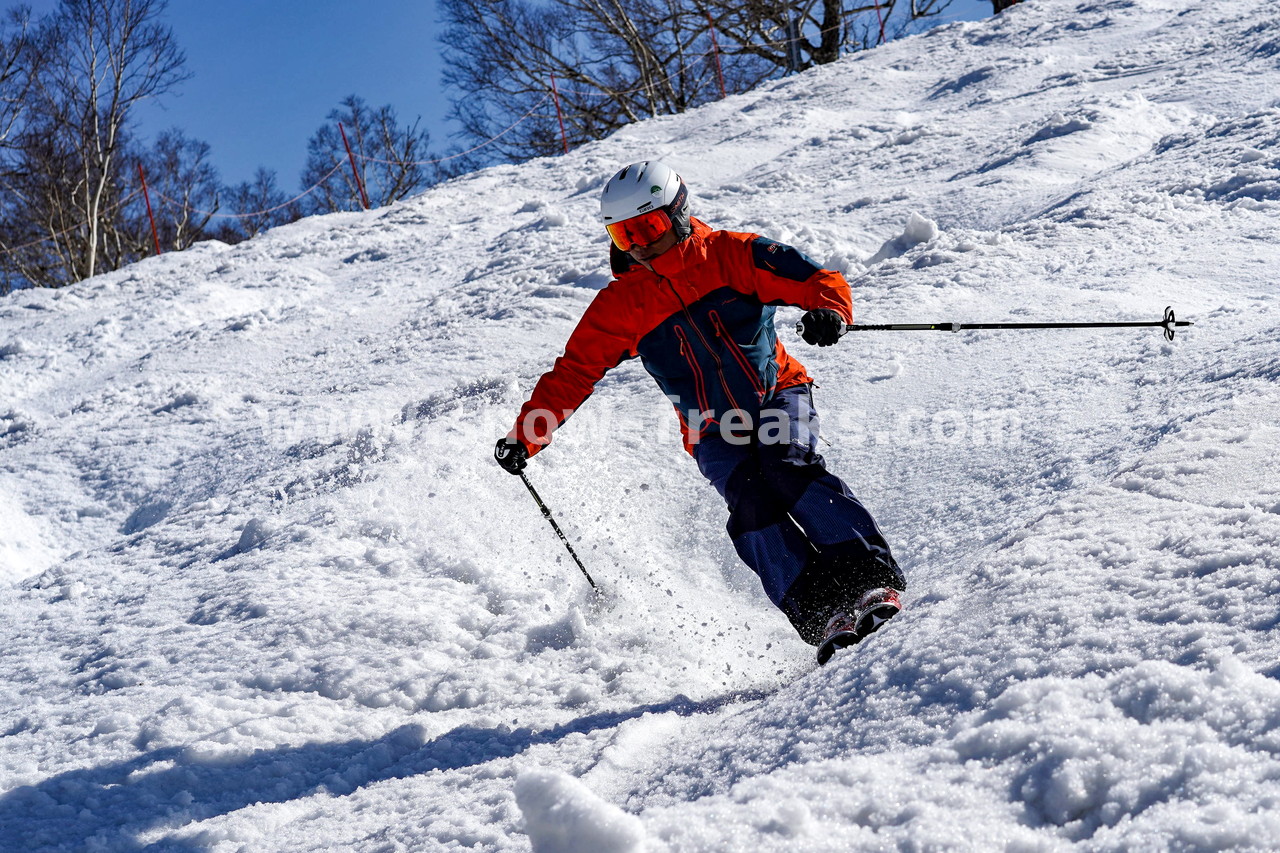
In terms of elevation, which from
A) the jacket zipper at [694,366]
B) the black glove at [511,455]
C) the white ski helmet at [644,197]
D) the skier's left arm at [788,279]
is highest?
the white ski helmet at [644,197]

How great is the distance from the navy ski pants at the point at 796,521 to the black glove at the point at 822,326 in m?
0.27

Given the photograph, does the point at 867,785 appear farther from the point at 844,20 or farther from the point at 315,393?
the point at 844,20

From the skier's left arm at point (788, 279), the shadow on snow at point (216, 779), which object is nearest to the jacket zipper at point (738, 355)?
the skier's left arm at point (788, 279)

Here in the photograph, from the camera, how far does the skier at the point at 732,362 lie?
2633mm

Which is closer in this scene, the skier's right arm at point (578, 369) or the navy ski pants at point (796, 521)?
the navy ski pants at point (796, 521)

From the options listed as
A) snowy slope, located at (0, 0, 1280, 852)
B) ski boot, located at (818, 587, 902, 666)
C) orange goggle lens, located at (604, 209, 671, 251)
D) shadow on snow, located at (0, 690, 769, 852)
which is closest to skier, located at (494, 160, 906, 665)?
orange goggle lens, located at (604, 209, 671, 251)

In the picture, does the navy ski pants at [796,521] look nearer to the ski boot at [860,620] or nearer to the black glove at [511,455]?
the ski boot at [860,620]

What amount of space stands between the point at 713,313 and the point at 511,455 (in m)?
0.82

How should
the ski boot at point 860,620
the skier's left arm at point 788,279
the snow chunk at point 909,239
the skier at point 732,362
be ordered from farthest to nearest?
1. the snow chunk at point 909,239
2. the skier's left arm at point 788,279
3. the skier at point 732,362
4. the ski boot at point 860,620

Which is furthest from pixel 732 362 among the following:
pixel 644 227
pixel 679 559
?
pixel 679 559

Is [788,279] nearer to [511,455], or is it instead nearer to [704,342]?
[704,342]

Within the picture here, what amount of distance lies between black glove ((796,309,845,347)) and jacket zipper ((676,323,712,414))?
14.4 inches

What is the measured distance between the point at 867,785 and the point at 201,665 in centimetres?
217

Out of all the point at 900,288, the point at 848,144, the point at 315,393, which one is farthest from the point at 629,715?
the point at 848,144
